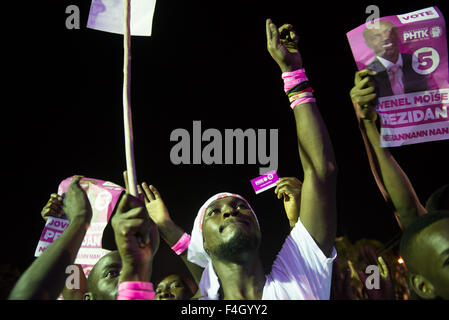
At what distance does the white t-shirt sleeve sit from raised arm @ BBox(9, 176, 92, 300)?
4.31 ft

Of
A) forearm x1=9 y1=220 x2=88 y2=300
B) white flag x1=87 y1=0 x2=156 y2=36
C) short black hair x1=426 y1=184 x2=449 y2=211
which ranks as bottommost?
forearm x1=9 y1=220 x2=88 y2=300

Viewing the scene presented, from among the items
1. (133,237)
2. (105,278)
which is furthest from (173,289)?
(133,237)

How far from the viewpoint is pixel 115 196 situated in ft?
13.8

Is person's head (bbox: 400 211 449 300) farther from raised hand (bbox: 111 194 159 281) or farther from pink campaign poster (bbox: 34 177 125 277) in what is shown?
pink campaign poster (bbox: 34 177 125 277)

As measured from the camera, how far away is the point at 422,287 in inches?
108

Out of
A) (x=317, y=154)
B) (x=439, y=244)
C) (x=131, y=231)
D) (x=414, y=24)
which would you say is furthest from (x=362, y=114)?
(x=131, y=231)

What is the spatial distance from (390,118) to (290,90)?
865 millimetres

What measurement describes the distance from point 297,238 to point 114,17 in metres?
2.13

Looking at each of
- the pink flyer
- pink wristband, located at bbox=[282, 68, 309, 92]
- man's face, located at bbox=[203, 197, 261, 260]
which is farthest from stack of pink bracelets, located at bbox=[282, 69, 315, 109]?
the pink flyer

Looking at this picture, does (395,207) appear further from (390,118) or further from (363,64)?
(363,64)

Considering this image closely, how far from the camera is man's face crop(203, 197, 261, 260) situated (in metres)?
3.30

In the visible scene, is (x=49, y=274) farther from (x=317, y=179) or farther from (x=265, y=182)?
(x=265, y=182)

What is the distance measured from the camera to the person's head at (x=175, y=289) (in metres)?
4.55
